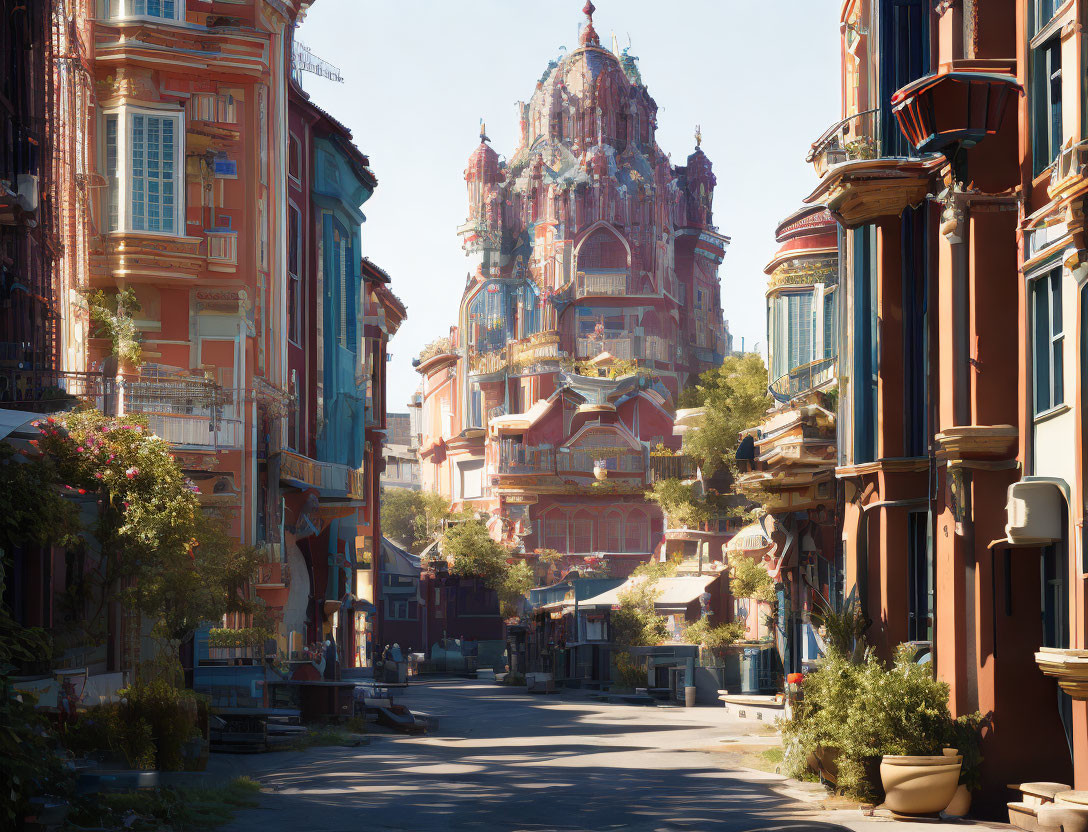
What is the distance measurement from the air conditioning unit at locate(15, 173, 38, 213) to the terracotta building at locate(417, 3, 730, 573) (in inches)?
2412

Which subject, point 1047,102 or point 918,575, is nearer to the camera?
point 1047,102

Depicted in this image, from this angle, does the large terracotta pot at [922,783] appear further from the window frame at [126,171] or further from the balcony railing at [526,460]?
the balcony railing at [526,460]

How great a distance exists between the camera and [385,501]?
396 ft

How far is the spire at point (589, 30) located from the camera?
9406cm

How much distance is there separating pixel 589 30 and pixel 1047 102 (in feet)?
267

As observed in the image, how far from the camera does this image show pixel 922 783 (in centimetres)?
1620

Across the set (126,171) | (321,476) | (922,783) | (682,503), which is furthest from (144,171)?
(682,503)

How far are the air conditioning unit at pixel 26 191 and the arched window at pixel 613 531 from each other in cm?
6413

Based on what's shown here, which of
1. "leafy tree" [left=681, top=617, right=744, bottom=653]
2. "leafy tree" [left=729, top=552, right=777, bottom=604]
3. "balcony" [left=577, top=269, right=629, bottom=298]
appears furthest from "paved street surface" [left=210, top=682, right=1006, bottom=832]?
"balcony" [left=577, top=269, right=629, bottom=298]

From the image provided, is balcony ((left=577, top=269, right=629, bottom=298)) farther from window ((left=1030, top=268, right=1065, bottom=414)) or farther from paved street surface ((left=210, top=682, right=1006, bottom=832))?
window ((left=1030, top=268, right=1065, bottom=414))

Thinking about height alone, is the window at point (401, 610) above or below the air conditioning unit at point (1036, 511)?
below

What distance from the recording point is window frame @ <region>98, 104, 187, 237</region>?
31.9 m

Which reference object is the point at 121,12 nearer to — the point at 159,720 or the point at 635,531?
the point at 159,720

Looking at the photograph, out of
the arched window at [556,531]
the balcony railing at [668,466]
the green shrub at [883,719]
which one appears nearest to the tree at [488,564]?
the arched window at [556,531]
